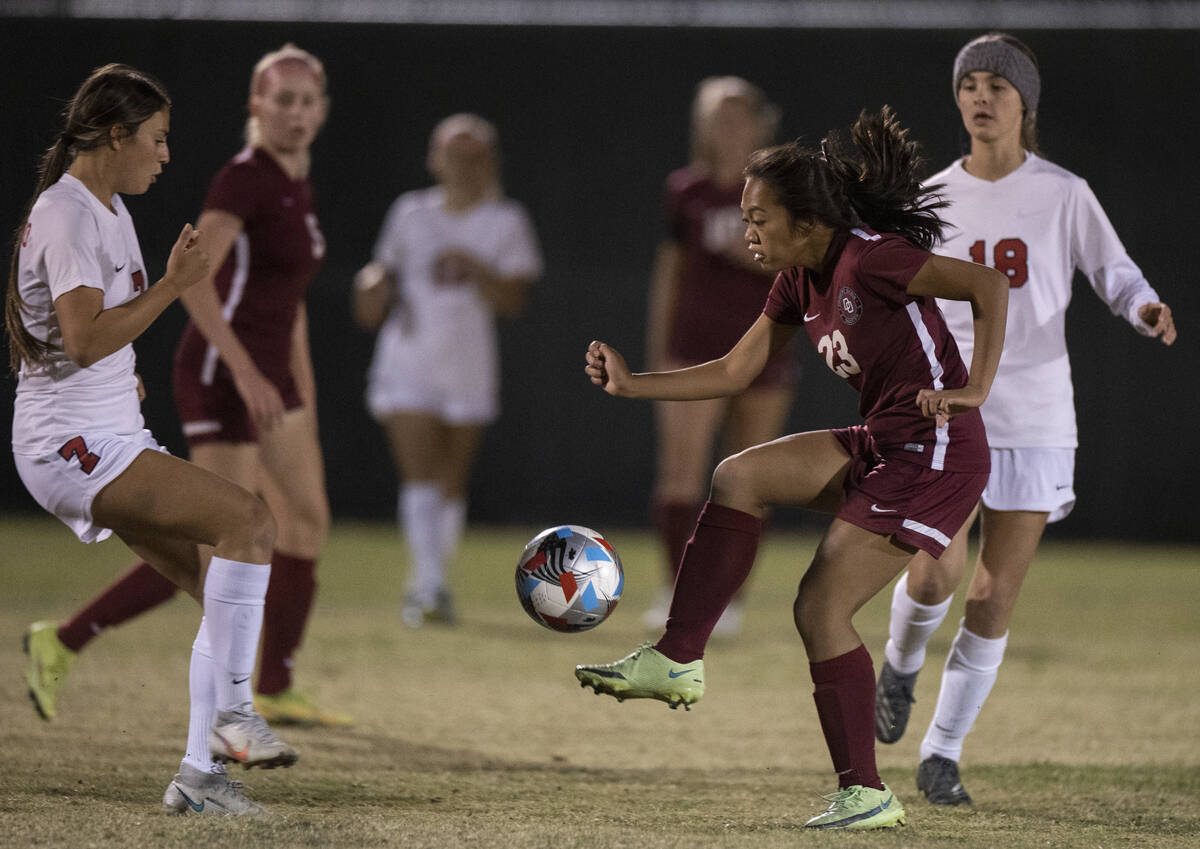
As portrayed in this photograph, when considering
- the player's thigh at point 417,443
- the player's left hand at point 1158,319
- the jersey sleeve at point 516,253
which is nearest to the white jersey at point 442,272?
the jersey sleeve at point 516,253

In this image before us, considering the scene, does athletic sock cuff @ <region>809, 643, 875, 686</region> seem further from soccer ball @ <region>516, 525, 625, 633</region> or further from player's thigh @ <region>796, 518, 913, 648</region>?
soccer ball @ <region>516, 525, 625, 633</region>

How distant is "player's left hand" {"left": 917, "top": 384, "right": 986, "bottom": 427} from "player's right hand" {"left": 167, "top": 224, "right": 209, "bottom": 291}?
168 centimetres

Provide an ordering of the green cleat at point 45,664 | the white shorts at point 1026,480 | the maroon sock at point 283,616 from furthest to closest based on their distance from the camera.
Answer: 1. the maroon sock at point 283,616
2. the green cleat at point 45,664
3. the white shorts at point 1026,480

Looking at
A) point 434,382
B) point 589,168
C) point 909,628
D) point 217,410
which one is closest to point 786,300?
point 909,628

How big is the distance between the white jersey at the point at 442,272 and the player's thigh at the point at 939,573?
4.28 metres

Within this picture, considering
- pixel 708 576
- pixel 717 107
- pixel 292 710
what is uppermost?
pixel 717 107

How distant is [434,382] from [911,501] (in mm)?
4874

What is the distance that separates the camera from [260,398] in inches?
173

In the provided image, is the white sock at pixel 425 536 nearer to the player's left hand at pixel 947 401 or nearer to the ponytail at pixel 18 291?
the ponytail at pixel 18 291

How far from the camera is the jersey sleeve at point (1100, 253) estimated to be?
4.01 meters

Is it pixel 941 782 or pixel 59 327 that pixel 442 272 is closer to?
pixel 59 327

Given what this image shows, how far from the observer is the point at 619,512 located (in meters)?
12.6

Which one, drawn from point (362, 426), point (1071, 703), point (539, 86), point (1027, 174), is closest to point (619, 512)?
point (362, 426)

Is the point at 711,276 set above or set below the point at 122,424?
above
